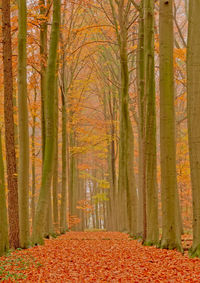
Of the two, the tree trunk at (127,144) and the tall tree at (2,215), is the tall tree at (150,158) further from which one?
the tree trunk at (127,144)

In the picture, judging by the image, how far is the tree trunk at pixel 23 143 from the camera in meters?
9.58

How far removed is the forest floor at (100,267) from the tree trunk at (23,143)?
0.83m

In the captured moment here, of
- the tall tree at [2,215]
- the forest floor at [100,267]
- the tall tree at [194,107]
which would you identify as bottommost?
the forest floor at [100,267]

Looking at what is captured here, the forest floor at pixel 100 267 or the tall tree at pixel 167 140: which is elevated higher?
the tall tree at pixel 167 140

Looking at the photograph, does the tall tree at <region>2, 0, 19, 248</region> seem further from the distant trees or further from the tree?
the tree

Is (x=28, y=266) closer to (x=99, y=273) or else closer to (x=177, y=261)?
(x=99, y=273)

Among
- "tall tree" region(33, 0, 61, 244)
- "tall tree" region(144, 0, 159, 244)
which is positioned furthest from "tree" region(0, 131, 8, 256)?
"tall tree" region(144, 0, 159, 244)

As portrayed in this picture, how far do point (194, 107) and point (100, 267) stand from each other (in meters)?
3.80

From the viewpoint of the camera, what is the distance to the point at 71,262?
7590 millimetres

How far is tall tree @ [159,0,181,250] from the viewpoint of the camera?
8.45 meters

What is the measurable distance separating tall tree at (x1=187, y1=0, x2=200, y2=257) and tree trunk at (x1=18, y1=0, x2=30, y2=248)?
14.2 feet

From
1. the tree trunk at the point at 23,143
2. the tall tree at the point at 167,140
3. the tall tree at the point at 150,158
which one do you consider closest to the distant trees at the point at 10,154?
the tree trunk at the point at 23,143

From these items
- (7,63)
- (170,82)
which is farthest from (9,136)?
(170,82)

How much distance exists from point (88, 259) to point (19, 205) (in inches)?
104
